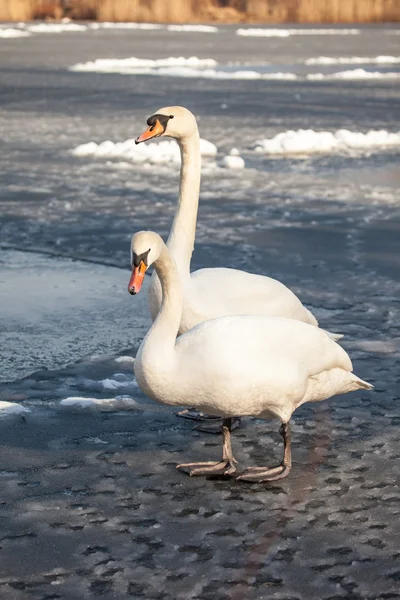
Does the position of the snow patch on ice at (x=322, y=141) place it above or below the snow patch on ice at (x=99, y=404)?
below

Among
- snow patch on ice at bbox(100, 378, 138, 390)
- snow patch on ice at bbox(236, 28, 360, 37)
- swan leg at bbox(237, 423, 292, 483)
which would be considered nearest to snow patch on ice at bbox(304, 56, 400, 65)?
snow patch on ice at bbox(236, 28, 360, 37)

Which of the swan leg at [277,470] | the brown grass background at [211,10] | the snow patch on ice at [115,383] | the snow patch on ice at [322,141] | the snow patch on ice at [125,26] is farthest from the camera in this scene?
the brown grass background at [211,10]

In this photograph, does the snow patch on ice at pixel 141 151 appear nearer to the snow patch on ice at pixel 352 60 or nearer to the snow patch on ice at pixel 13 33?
the snow patch on ice at pixel 352 60

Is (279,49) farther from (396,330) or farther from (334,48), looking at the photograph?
(396,330)

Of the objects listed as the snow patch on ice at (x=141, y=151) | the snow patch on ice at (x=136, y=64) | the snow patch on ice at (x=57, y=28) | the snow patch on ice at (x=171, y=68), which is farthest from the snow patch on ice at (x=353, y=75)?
the snow patch on ice at (x=57, y=28)

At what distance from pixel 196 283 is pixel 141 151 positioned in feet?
31.2

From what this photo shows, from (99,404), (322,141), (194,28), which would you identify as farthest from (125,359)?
(194,28)

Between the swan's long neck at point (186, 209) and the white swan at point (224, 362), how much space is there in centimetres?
104

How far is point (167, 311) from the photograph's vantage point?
498 centimetres

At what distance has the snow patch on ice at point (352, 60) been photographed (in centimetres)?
3725

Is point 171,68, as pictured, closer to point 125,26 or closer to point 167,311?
point 167,311

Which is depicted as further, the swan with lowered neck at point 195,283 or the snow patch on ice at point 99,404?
the snow patch on ice at point 99,404

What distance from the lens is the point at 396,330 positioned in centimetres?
739

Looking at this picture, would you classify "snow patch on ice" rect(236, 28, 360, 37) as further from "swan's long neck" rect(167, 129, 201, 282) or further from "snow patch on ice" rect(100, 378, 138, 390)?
"snow patch on ice" rect(100, 378, 138, 390)
